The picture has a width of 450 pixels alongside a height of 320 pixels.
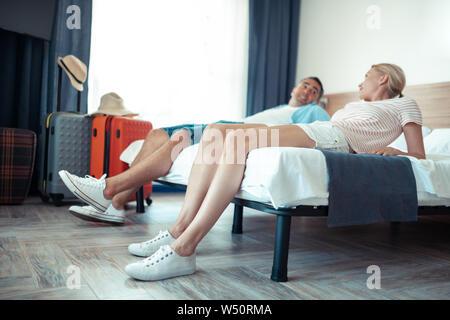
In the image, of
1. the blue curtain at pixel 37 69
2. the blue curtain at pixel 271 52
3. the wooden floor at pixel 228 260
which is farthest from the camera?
the blue curtain at pixel 271 52

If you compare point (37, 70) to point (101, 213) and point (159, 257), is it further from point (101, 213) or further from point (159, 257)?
point (159, 257)

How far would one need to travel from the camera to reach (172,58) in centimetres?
366

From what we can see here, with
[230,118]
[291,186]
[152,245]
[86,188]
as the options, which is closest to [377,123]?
[291,186]

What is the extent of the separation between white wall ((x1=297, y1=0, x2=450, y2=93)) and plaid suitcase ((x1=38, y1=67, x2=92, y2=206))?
7.42 ft

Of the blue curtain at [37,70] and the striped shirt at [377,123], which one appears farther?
the blue curtain at [37,70]

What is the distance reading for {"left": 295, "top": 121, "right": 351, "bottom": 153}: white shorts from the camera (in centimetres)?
163

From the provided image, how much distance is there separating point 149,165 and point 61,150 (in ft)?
3.38

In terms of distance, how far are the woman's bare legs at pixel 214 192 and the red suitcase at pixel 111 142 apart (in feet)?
4.09

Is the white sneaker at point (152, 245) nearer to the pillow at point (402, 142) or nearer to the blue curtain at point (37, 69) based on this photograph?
the pillow at point (402, 142)

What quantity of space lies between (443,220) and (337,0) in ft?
7.19

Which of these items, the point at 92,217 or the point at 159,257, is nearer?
the point at 159,257

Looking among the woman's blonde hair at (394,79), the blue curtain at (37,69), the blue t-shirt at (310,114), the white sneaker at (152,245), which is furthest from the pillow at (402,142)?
the blue curtain at (37,69)

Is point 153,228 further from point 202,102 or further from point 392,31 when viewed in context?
point 392,31

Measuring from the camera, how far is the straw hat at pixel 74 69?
9.81ft
